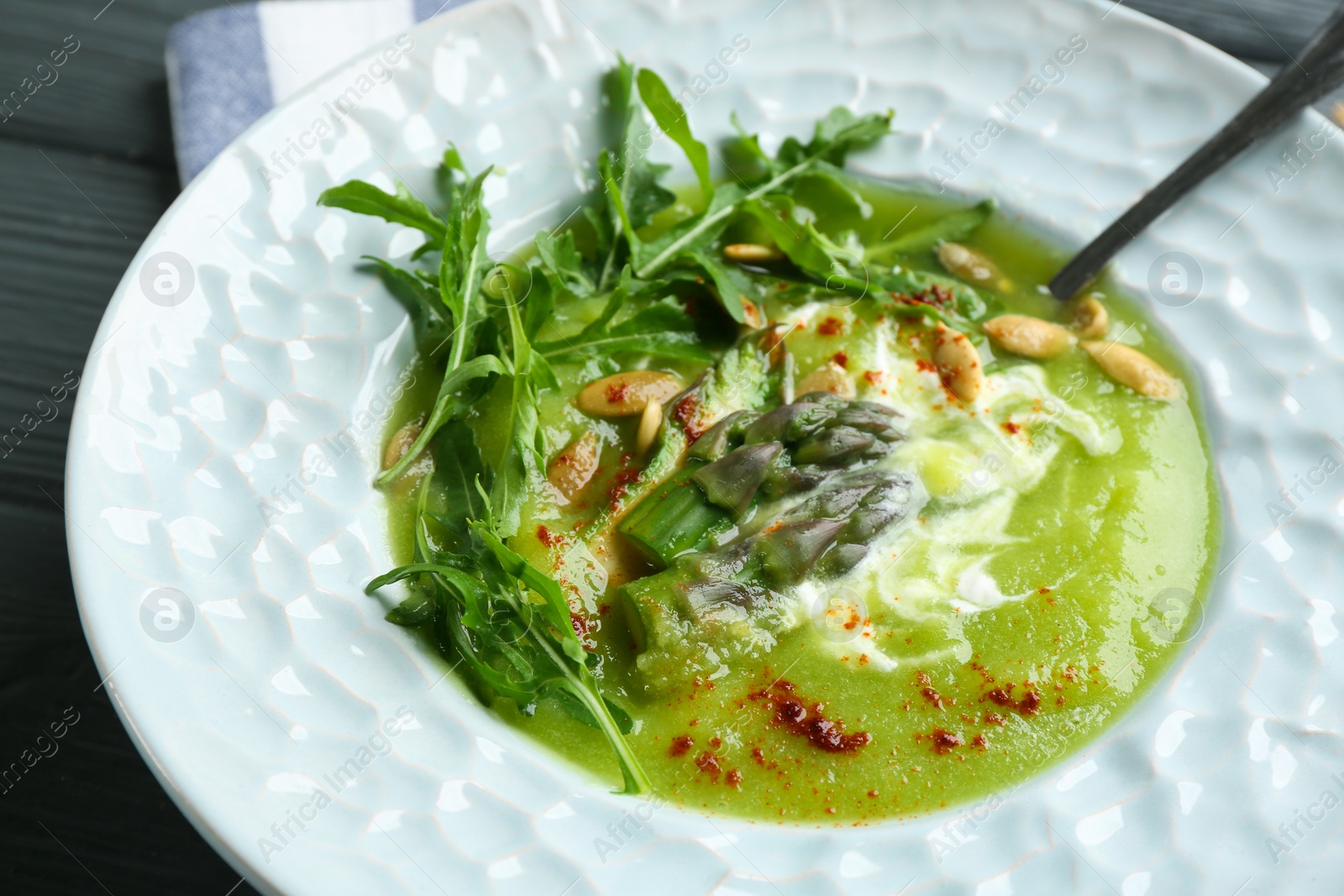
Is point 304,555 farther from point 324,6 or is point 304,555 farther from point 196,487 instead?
point 324,6

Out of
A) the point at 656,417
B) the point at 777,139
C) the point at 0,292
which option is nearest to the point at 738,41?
the point at 777,139

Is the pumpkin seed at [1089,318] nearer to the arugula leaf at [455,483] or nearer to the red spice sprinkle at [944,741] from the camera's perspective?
the red spice sprinkle at [944,741]

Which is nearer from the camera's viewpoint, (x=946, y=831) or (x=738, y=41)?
(x=946, y=831)

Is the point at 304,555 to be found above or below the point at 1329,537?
above

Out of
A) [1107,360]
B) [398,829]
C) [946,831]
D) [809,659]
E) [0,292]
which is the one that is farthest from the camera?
[0,292]

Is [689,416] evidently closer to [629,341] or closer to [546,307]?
[629,341]
